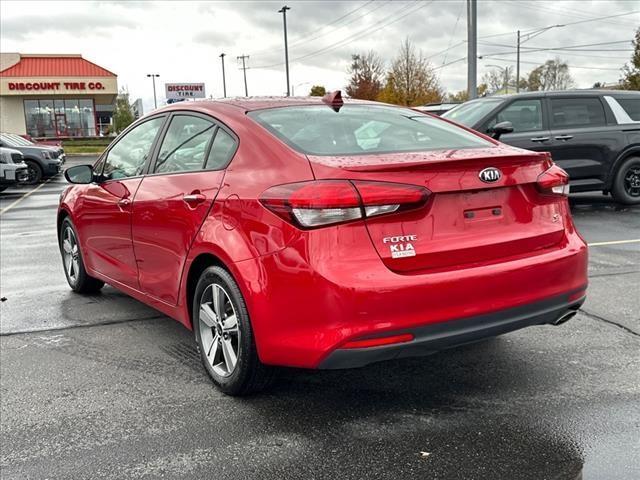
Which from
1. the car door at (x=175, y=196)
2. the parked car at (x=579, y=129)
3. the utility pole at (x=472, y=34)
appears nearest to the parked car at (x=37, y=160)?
the utility pole at (x=472, y=34)

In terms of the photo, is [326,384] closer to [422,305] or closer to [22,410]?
[422,305]

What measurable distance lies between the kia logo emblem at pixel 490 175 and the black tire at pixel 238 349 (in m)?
1.28

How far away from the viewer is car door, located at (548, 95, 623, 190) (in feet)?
31.9

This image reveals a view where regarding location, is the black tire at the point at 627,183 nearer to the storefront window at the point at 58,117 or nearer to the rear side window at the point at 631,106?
the rear side window at the point at 631,106

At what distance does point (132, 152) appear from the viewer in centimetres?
473

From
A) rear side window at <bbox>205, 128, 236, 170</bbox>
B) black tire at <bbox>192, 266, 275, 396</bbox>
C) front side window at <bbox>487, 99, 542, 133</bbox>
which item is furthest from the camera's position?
front side window at <bbox>487, 99, 542, 133</bbox>

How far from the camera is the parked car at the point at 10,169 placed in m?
16.5

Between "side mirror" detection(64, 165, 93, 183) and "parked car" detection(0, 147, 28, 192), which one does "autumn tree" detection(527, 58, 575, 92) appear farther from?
"side mirror" detection(64, 165, 93, 183)

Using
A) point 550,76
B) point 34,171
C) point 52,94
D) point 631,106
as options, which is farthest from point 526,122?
point 550,76

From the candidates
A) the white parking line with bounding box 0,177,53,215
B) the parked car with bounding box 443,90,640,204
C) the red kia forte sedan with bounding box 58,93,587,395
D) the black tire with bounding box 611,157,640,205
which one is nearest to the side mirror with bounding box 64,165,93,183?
the red kia forte sedan with bounding box 58,93,587,395

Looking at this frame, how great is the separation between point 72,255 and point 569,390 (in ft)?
14.2

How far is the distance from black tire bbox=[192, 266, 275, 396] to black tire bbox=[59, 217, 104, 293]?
2.43 meters

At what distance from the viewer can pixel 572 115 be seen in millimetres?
9938

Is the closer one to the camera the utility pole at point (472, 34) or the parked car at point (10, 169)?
the parked car at point (10, 169)
